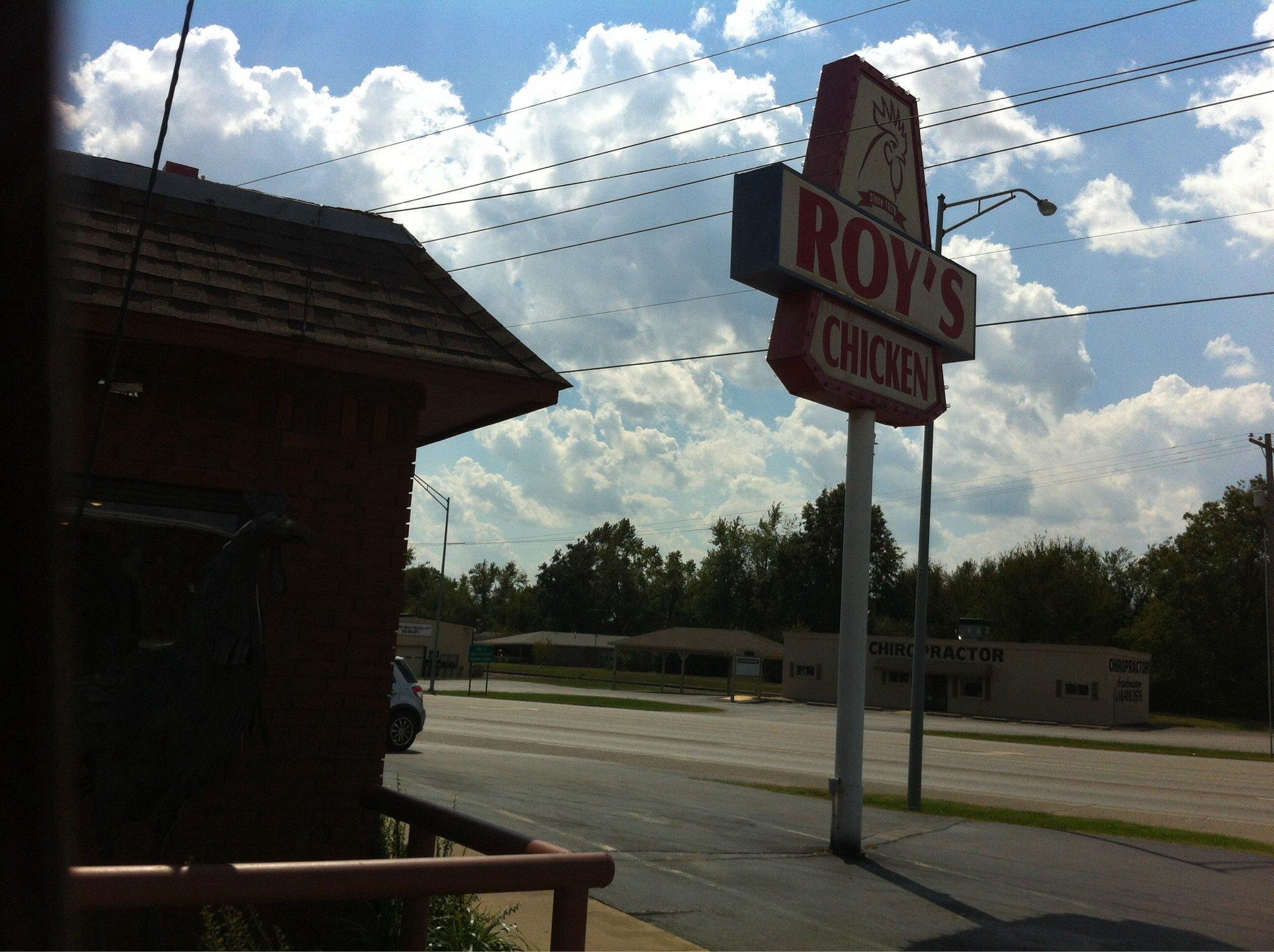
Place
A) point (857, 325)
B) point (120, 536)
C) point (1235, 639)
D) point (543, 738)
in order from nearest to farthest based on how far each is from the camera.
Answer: point (120, 536) < point (857, 325) < point (543, 738) < point (1235, 639)

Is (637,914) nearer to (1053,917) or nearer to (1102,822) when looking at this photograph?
(1053,917)

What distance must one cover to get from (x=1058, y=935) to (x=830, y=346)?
5.35 meters

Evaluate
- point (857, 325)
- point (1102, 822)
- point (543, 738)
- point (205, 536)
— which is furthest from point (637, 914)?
point (543, 738)

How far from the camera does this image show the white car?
18.3 meters

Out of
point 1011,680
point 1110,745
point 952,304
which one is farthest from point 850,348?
point 1011,680

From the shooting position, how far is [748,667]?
57625mm

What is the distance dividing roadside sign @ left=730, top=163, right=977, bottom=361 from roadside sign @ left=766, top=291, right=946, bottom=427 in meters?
0.14

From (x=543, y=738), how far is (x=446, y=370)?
19441 mm

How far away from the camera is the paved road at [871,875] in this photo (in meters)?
7.28

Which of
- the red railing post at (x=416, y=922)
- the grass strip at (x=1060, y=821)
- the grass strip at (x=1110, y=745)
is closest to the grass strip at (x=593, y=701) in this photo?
the grass strip at (x=1110, y=745)

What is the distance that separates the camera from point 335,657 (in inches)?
259

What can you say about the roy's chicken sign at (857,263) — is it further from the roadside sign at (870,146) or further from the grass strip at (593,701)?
the grass strip at (593,701)

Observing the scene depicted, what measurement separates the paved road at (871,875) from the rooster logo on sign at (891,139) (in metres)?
6.86

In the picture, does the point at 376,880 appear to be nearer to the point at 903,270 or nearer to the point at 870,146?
the point at 903,270
